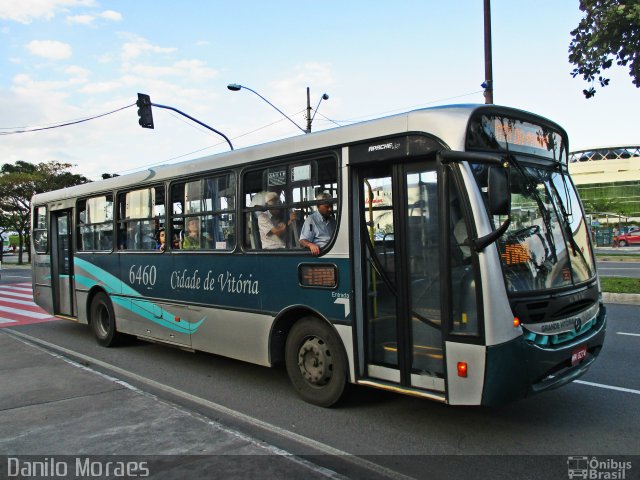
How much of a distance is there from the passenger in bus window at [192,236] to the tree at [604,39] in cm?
808

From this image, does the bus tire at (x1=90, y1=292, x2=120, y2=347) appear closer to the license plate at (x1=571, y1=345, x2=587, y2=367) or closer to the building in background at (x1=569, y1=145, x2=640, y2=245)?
the license plate at (x1=571, y1=345, x2=587, y2=367)

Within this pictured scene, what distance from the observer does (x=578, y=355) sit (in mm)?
4531

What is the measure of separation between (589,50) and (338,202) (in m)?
8.24

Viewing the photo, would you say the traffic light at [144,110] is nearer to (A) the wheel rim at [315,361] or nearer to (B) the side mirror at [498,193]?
(A) the wheel rim at [315,361]

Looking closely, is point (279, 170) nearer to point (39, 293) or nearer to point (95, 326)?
point (95, 326)

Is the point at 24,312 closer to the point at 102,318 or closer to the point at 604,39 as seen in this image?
the point at 102,318

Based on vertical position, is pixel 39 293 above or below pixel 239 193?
below

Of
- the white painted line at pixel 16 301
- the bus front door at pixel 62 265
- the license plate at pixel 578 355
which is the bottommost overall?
the white painted line at pixel 16 301

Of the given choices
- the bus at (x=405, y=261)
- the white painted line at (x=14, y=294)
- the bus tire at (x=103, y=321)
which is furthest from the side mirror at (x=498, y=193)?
the white painted line at (x=14, y=294)

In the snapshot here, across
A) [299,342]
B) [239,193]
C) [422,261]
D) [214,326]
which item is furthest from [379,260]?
Answer: [214,326]

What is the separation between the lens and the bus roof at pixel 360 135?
14.3 ft

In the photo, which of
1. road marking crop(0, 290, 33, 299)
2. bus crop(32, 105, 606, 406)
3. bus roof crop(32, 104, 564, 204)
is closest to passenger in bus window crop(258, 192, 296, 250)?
bus crop(32, 105, 606, 406)

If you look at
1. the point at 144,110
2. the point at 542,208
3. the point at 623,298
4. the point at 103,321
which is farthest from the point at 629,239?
the point at 542,208

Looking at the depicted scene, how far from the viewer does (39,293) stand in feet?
36.8
